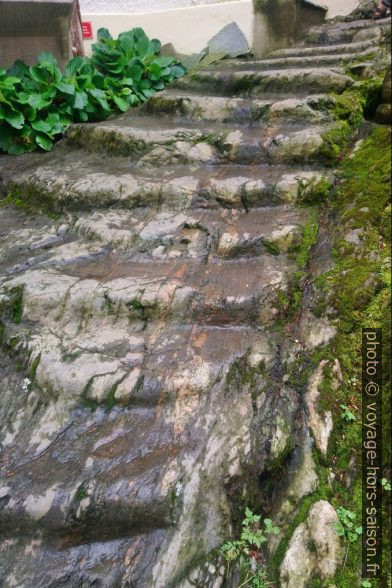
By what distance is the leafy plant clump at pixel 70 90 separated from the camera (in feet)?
14.7

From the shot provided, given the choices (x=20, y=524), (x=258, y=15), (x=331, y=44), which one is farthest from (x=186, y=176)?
(x=258, y=15)

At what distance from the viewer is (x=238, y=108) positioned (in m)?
4.07

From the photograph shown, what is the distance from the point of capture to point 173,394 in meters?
2.42

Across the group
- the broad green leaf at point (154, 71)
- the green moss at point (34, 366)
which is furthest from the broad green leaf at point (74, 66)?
the green moss at point (34, 366)

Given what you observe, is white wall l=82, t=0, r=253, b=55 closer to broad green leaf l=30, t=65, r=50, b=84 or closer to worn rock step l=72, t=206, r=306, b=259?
broad green leaf l=30, t=65, r=50, b=84

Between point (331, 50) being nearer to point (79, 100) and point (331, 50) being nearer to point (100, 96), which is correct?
point (100, 96)

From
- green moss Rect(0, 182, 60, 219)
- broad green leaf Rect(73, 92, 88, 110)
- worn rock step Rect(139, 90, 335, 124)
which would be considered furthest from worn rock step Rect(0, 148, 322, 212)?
broad green leaf Rect(73, 92, 88, 110)

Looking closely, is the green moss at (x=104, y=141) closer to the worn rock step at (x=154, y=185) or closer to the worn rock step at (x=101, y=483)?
the worn rock step at (x=154, y=185)

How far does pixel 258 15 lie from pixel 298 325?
5247mm

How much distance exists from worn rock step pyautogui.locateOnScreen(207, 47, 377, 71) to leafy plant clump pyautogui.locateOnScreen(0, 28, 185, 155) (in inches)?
32.5

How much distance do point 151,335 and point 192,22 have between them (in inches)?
202

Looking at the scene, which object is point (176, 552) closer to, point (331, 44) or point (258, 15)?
point (331, 44)

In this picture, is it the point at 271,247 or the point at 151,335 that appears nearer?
the point at 151,335

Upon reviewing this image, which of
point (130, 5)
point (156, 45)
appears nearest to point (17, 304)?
point (156, 45)
